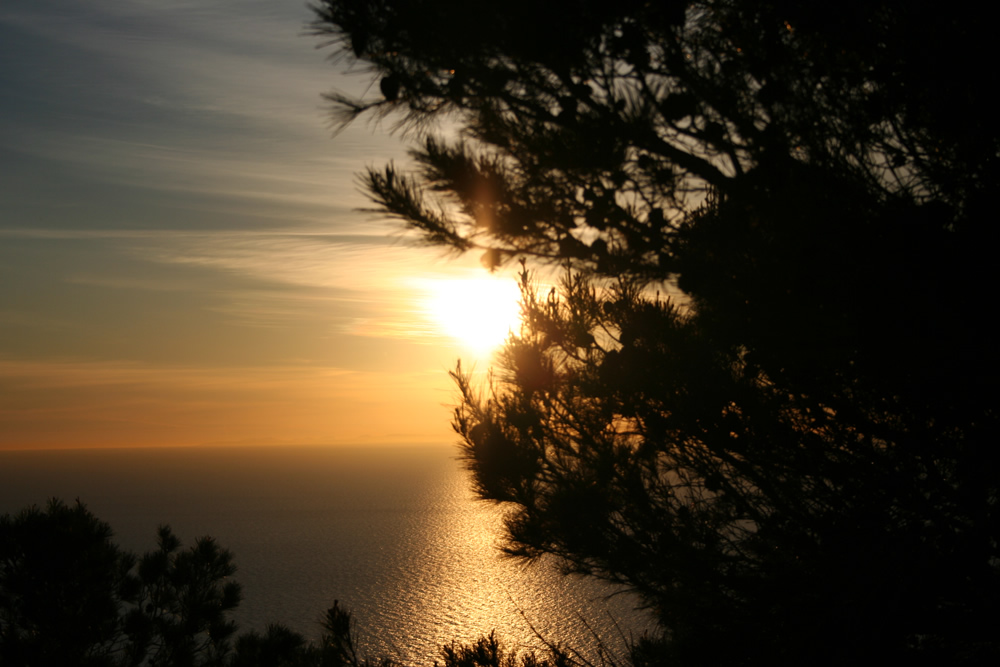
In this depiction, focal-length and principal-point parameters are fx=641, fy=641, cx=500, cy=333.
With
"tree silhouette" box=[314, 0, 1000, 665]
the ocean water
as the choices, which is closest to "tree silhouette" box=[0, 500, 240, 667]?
the ocean water

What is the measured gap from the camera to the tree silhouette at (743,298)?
245cm

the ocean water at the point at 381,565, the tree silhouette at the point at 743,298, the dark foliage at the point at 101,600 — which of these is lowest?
the ocean water at the point at 381,565

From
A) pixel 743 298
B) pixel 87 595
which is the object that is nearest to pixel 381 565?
pixel 87 595

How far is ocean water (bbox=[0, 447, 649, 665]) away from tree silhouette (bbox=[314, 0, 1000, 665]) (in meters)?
0.94

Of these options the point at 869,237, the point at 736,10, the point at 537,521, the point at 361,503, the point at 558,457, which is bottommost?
the point at 361,503

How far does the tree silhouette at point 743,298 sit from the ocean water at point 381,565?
937 mm

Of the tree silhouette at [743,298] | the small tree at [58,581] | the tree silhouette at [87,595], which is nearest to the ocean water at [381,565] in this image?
the small tree at [58,581]

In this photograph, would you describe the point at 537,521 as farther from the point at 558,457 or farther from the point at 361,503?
the point at 361,503

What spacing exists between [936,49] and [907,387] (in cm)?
135

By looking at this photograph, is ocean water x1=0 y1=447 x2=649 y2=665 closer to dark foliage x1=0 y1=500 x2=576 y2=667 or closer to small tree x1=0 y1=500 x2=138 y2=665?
small tree x1=0 y1=500 x2=138 y2=665

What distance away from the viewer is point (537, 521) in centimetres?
353

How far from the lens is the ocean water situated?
38562mm

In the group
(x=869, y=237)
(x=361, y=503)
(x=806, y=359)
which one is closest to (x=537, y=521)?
(x=806, y=359)

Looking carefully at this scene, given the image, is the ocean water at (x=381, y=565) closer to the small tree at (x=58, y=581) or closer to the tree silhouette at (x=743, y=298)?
the small tree at (x=58, y=581)
